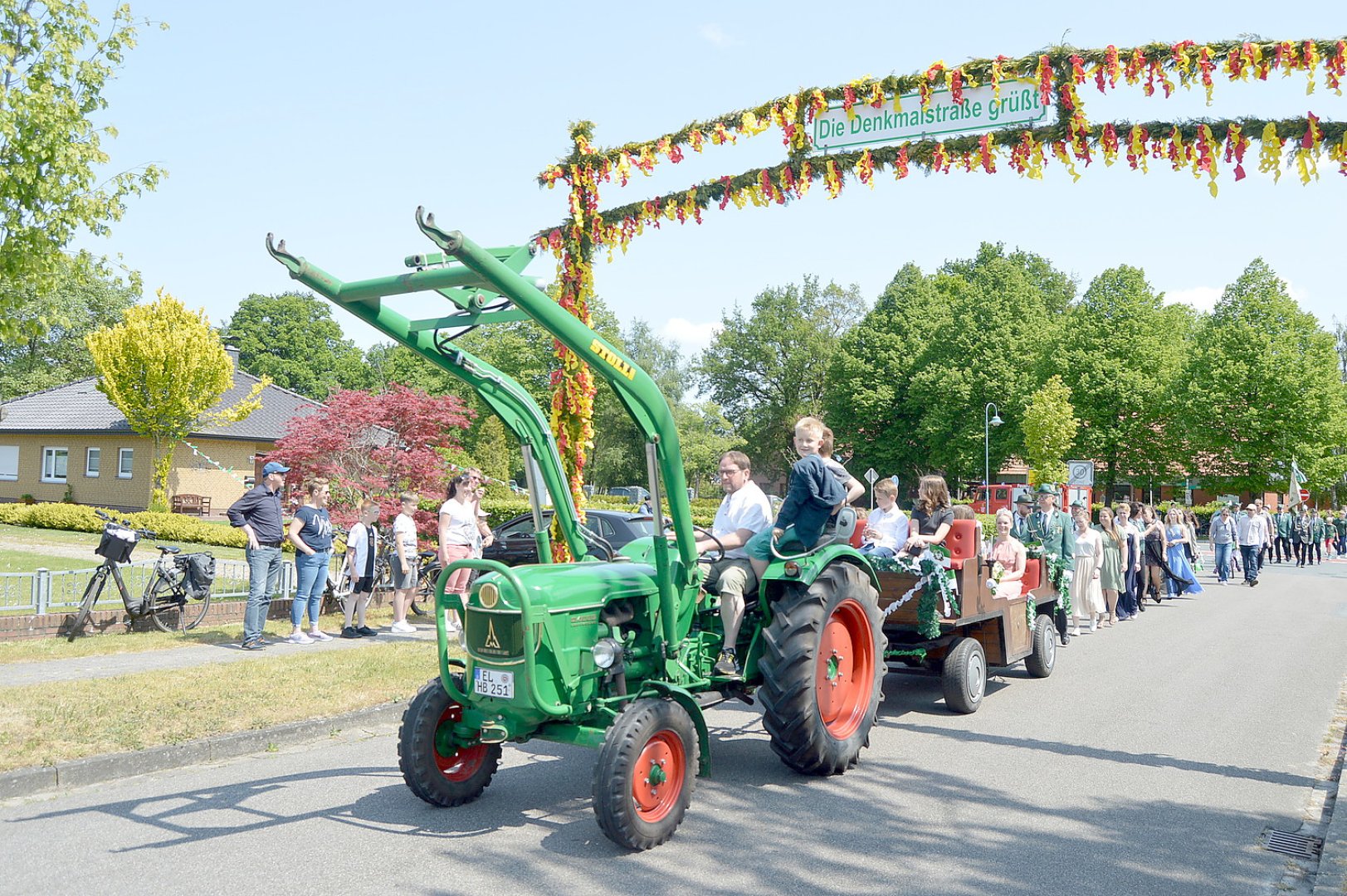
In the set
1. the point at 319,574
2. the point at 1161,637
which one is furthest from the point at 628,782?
the point at 1161,637

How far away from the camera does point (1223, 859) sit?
16.6 feet

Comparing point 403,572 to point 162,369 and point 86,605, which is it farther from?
point 162,369

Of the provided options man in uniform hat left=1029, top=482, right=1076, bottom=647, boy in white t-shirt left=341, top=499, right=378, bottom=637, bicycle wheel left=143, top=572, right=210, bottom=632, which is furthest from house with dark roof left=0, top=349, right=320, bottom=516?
man in uniform hat left=1029, top=482, right=1076, bottom=647

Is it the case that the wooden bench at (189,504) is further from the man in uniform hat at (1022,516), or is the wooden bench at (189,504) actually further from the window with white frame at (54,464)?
the man in uniform hat at (1022,516)

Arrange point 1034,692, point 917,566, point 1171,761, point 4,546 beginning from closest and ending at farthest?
point 1171,761
point 917,566
point 1034,692
point 4,546

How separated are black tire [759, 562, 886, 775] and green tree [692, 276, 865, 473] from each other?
57.7 metres

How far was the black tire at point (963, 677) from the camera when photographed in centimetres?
823

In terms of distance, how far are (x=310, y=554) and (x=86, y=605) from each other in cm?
242

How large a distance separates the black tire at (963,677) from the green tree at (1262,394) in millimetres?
41475

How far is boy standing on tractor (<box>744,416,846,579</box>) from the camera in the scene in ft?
20.5

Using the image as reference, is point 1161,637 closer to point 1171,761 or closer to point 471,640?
point 1171,761

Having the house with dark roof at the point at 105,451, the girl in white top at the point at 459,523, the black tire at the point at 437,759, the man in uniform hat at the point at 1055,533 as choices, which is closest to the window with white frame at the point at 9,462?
the house with dark roof at the point at 105,451

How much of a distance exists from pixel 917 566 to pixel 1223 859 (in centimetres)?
319

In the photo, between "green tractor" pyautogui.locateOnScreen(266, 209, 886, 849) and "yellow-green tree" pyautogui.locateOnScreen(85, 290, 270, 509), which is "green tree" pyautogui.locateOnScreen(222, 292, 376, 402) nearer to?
"yellow-green tree" pyautogui.locateOnScreen(85, 290, 270, 509)
